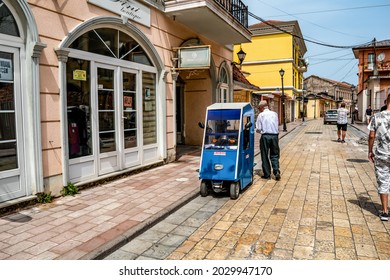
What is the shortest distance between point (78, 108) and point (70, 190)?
159 cm

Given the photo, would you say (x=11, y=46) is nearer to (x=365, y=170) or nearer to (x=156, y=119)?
(x=156, y=119)

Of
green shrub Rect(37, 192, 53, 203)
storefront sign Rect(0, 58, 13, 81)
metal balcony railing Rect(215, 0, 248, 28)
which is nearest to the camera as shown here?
storefront sign Rect(0, 58, 13, 81)

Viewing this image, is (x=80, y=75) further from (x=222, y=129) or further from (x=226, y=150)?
(x=226, y=150)

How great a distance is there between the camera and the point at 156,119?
28.2 feet

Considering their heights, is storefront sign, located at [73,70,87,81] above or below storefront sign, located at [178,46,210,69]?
below

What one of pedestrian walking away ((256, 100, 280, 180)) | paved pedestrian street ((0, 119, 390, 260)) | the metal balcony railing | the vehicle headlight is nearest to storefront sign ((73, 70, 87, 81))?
paved pedestrian street ((0, 119, 390, 260))

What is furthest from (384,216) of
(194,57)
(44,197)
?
(194,57)

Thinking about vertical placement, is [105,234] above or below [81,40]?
below

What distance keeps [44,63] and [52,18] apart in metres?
0.82

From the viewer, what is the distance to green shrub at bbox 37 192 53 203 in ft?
16.9

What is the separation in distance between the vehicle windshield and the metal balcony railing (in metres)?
5.60

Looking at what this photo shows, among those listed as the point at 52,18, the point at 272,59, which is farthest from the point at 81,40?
the point at 272,59

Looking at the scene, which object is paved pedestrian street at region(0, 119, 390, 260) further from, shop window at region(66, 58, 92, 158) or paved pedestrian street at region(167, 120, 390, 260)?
shop window at region(66, 58, 92, 158)

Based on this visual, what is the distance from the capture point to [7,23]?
4.73 metres
